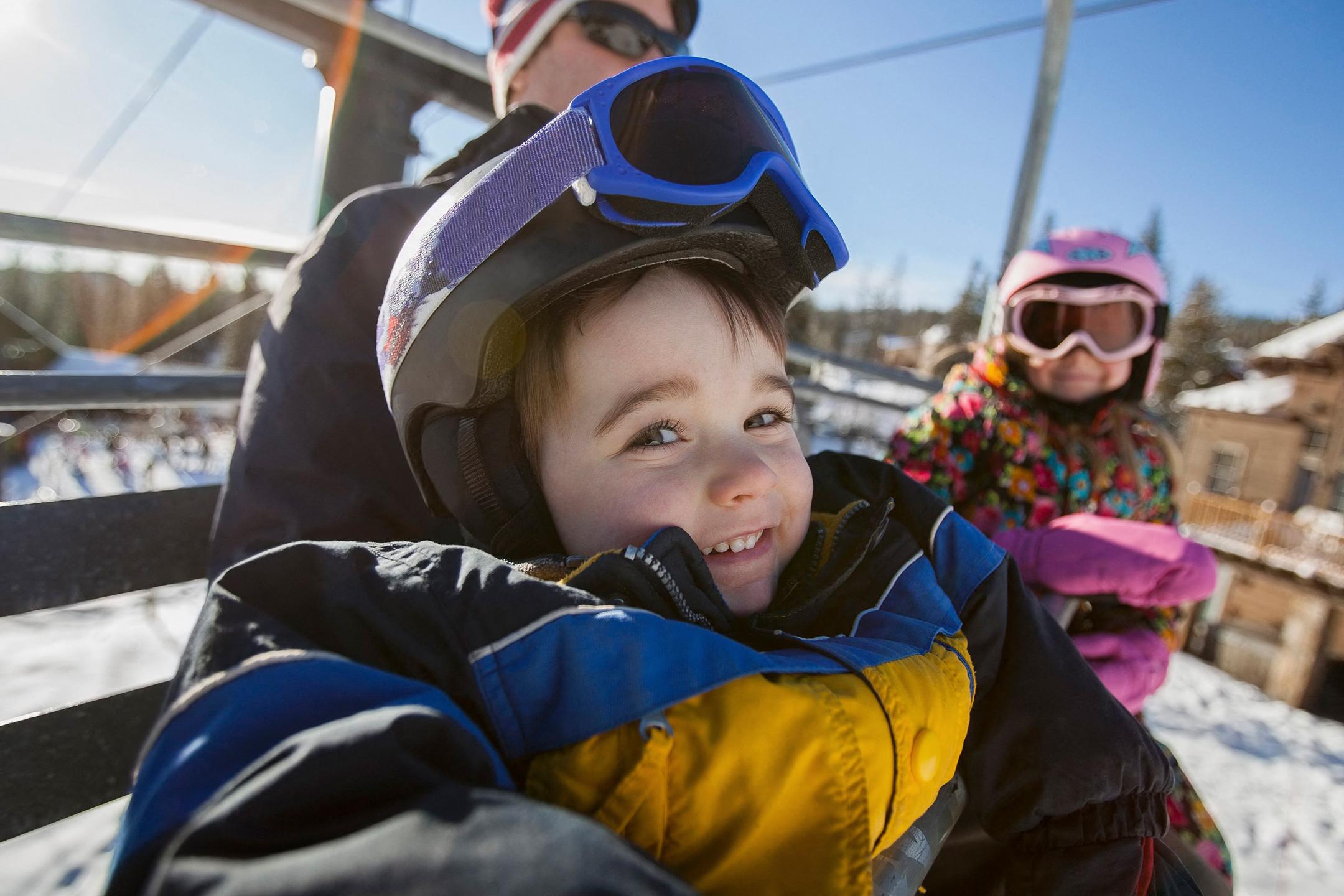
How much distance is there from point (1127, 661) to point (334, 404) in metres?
2.04

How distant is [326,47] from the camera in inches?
109

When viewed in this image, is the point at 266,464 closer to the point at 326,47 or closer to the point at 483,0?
the point at 483,0

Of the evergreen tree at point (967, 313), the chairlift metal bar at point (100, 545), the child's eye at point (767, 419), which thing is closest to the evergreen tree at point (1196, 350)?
the evergreen tree at point (967, 313)

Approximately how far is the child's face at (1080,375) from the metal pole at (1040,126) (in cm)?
59

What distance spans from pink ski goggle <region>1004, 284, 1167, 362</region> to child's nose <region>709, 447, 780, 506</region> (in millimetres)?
1905

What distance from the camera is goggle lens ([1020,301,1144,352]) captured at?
2551 mm

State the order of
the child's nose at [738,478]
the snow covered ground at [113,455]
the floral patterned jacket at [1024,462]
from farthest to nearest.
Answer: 1. the snow covered ground at [113,455]
2. the floral patterned jacket at [1024,462]
3. the child's nose at [738,478]

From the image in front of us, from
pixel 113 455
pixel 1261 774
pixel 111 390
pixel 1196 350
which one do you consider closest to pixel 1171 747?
pixel 1261 774

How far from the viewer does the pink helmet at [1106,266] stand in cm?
252

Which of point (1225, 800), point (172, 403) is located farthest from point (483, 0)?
point (1225, 800)

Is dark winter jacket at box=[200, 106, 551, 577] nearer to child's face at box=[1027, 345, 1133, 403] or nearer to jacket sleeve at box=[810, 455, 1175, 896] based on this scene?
jacket sleeve at box=[810, 455, 1175, 896]

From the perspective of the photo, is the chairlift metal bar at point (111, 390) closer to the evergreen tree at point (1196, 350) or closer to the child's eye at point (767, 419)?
the child's eye at point (767, 419)

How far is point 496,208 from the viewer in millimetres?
1064

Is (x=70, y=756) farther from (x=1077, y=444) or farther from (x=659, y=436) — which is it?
(x=1077, y=444)
